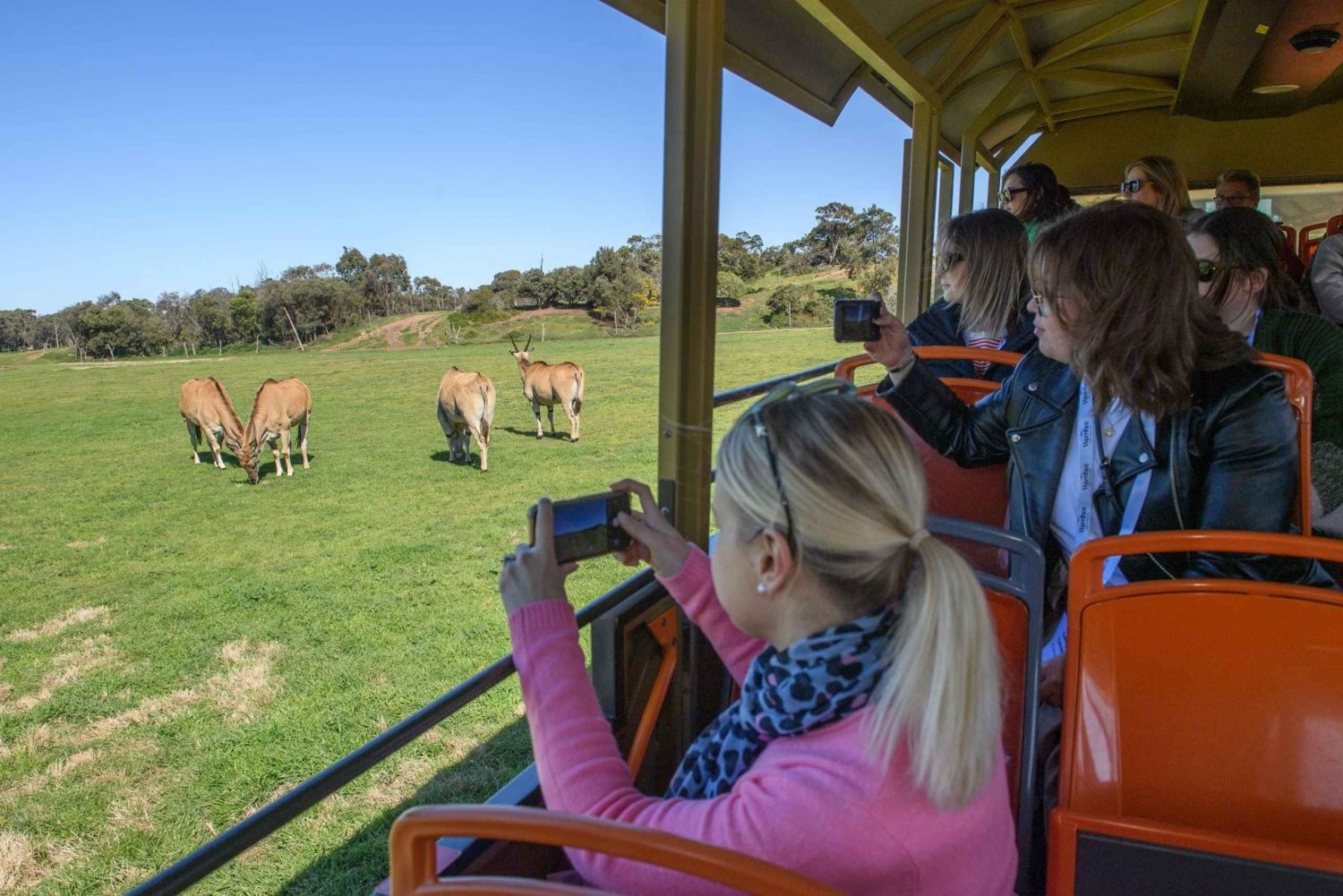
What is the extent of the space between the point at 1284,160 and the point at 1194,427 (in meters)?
6.67

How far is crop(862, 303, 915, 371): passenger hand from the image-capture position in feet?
5.16

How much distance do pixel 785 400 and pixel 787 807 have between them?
0.35 metres

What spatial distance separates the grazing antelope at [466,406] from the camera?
17859mm

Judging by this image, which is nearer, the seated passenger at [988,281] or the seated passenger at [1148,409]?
the seated passenger at [1148,409]

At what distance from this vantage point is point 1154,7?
3945 mm

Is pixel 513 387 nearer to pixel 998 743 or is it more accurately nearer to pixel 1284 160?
pixel 1284 160

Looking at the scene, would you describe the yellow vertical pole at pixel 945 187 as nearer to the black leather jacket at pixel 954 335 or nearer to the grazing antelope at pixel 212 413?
the black leather jacket at pixel 954 335

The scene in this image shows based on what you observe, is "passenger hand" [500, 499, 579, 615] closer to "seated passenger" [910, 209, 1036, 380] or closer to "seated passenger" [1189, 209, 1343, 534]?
"seated passenger" [910, 209, 1036, 380]

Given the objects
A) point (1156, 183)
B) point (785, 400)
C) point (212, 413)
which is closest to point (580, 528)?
point (785, 400)

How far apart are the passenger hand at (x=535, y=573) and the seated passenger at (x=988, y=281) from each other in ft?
4.93

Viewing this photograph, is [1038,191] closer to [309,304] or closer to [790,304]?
[790,304]

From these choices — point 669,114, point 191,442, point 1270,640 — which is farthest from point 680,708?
point 191,442

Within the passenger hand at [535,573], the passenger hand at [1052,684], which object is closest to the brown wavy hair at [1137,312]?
the passenger hand at [1052,684]

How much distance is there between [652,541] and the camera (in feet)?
3.31
